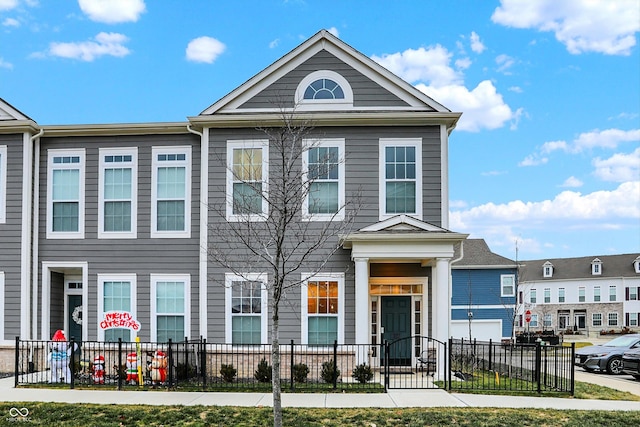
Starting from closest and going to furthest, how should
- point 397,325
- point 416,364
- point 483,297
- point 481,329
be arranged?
point 416,364, point 397,325, point 481,329, point 483,297

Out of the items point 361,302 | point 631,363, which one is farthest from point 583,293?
point 361,302

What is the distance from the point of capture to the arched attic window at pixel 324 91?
55.8 feet

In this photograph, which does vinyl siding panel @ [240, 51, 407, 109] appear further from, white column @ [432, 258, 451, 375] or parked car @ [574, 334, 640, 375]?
parked car @ [574, 334, 640, 375]

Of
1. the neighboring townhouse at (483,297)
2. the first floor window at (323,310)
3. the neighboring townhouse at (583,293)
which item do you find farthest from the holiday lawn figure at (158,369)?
the neighboring townhouse at (583,293)

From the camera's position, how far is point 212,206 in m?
16.9

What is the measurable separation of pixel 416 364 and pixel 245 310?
5.15m

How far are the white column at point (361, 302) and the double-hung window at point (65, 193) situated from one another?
8.38 meters

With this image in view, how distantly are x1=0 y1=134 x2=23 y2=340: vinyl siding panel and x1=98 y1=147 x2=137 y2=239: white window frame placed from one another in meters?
2.30

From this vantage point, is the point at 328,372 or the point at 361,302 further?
the point at 361,302

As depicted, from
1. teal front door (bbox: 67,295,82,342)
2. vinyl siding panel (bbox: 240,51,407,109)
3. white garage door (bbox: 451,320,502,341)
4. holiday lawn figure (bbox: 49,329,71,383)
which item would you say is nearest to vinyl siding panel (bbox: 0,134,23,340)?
teal front door (bbox: 67,295,82,342)

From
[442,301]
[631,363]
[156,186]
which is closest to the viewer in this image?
[442,301]

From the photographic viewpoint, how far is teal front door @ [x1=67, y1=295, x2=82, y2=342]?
18.6 meters

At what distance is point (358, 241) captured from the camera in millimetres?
15477

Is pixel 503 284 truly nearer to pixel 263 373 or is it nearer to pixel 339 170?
pixel 339 170
